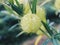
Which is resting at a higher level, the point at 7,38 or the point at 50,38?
the point at 7,38

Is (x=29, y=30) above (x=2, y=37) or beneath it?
beneath

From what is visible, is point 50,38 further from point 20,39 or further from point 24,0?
point 20,39

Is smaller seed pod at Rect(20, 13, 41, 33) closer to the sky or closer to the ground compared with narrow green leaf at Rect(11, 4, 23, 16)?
closer to the ground

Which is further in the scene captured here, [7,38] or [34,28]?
[7,38]

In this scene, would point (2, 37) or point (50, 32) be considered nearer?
point (50, 32)

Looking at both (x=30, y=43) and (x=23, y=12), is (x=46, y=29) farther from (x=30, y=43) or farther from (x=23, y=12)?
(x=30, y=43)

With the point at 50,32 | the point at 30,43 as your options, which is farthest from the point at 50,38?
the point at 30,43

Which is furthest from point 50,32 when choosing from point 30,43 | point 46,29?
point 30,43

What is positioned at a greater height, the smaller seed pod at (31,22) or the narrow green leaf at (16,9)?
the narrow green leaf at (16,9)
